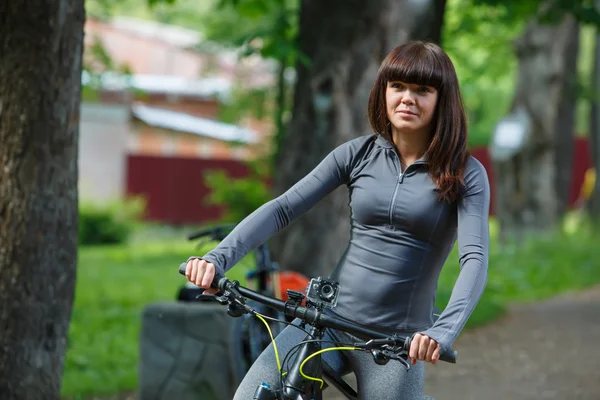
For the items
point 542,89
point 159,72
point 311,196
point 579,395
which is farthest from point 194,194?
point 311,196

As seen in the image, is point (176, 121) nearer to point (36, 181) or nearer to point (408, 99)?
point (36, 181)

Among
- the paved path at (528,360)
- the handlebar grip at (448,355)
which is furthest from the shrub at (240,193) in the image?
the handlebar grip at (448,355)

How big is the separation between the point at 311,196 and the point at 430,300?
533 millimetres

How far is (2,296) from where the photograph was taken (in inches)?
221

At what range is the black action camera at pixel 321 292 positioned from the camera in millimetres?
3420

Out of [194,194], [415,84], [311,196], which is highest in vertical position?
[415,84]

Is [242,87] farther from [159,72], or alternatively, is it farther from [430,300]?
[159,72]

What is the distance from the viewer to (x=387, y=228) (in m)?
3.66

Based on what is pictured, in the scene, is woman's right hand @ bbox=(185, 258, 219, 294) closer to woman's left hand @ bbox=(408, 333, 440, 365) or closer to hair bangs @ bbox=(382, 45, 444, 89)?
woman's left hand @ bbox=(408, 333, 440, 365)

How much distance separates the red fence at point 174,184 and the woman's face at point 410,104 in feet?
95.9

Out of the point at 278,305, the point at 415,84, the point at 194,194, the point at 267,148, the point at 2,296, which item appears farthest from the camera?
the point at 194,194

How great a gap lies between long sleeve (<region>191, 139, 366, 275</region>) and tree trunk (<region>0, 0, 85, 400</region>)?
226 centimetres

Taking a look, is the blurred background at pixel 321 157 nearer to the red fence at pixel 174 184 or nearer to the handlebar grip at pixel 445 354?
the red fence at pixel 174 184

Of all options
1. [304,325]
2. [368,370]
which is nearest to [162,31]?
[368,370]
